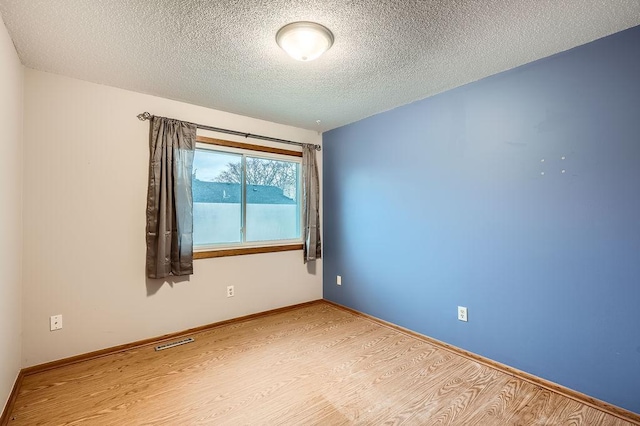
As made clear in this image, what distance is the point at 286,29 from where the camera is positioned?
1745 mm

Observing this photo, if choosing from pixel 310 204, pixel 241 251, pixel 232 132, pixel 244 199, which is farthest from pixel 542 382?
pixel 232 132

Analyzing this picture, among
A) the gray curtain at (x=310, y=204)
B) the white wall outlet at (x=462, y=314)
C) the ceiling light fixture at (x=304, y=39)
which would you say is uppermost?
the ceiling light fixture at (x=304, y=39)

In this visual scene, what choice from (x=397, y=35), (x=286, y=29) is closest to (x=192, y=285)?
(x=286, y=29)

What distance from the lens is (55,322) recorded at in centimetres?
233

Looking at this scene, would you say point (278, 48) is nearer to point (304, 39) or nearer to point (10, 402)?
point (304, 39)

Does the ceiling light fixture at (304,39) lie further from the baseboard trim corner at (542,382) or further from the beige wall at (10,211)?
the baseboard trim corner at (542,382)

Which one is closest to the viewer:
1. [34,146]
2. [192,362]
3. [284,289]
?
[34,146]

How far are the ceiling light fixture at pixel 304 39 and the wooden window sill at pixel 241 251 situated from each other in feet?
6.91

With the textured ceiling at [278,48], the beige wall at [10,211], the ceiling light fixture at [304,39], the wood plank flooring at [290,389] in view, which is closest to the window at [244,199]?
the textured ceiling at [278,48]

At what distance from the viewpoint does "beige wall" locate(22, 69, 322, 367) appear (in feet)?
7.43

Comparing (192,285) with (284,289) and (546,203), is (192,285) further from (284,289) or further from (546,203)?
(546,203)

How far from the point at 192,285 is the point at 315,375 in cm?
156

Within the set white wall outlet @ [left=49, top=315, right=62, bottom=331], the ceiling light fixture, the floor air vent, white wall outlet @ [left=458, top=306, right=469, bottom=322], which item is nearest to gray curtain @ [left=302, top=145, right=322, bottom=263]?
the floor air vent

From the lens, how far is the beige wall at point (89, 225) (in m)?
2.27
